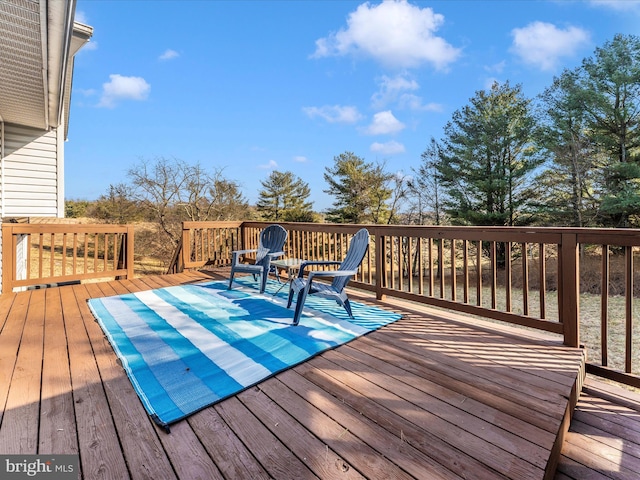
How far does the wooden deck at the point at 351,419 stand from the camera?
1.32 m

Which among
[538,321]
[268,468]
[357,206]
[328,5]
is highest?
[328,5]

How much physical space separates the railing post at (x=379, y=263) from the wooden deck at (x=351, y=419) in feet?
4.82

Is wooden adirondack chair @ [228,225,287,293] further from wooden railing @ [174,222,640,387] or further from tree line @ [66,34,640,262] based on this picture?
tree line @ [66,34,640,262]

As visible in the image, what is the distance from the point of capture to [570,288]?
8.27ft

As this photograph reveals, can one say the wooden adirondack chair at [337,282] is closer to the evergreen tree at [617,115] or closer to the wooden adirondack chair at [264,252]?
the wooden adirondack chair at [264,252]

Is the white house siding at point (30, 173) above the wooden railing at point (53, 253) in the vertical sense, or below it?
above

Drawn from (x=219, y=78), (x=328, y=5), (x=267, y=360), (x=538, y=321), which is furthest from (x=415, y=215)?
(x=267, y=360)

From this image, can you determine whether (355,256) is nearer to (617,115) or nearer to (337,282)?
(337,282)

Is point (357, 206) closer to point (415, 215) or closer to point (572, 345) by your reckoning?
point (415, 215)

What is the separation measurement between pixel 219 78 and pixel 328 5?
5.46 meters

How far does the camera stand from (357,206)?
17.5 m

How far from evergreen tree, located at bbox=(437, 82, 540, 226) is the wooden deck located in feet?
42.5

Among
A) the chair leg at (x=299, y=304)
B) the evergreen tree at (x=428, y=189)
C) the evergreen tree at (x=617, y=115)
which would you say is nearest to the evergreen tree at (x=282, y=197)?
the evergreen tree at (x=428, y=189)

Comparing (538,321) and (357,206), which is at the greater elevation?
(357,206)
